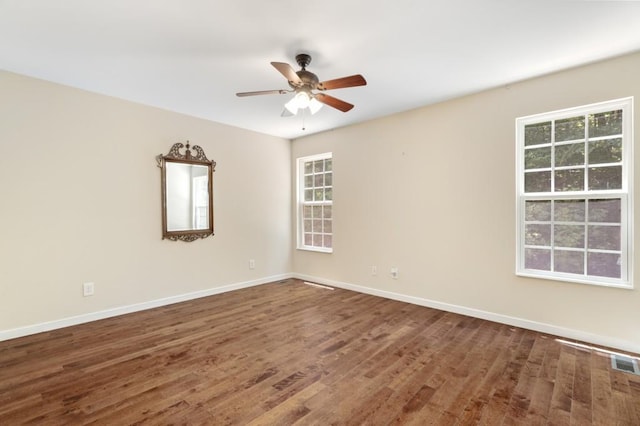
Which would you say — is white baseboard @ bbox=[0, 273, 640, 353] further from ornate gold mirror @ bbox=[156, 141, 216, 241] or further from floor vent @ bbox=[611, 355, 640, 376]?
ornate gold mirror @ bbox=[156, 141, 216, 241]

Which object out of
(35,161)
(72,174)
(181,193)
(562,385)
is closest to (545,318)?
(562,385)

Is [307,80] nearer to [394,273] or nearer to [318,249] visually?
[394,273]

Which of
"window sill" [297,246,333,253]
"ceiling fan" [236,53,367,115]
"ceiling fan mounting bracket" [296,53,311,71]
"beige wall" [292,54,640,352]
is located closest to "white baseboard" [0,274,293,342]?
"window sill" [297,246,333,253]

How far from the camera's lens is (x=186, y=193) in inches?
163

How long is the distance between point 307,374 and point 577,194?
117 inches

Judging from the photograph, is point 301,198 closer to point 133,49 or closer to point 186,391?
point 133,49

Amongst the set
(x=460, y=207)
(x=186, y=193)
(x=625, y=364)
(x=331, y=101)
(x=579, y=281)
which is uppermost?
(x=331, y=101)

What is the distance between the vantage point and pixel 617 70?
104 inches

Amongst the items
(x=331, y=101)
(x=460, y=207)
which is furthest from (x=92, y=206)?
(x=460, y=207)

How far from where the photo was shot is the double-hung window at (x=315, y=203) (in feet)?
16.7

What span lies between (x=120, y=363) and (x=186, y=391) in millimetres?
803

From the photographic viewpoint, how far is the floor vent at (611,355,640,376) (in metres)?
2.29

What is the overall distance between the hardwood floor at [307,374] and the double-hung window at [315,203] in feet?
6.37

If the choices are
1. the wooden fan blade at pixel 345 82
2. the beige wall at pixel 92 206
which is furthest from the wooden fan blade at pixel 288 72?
the beige wall at pixel 92 206
